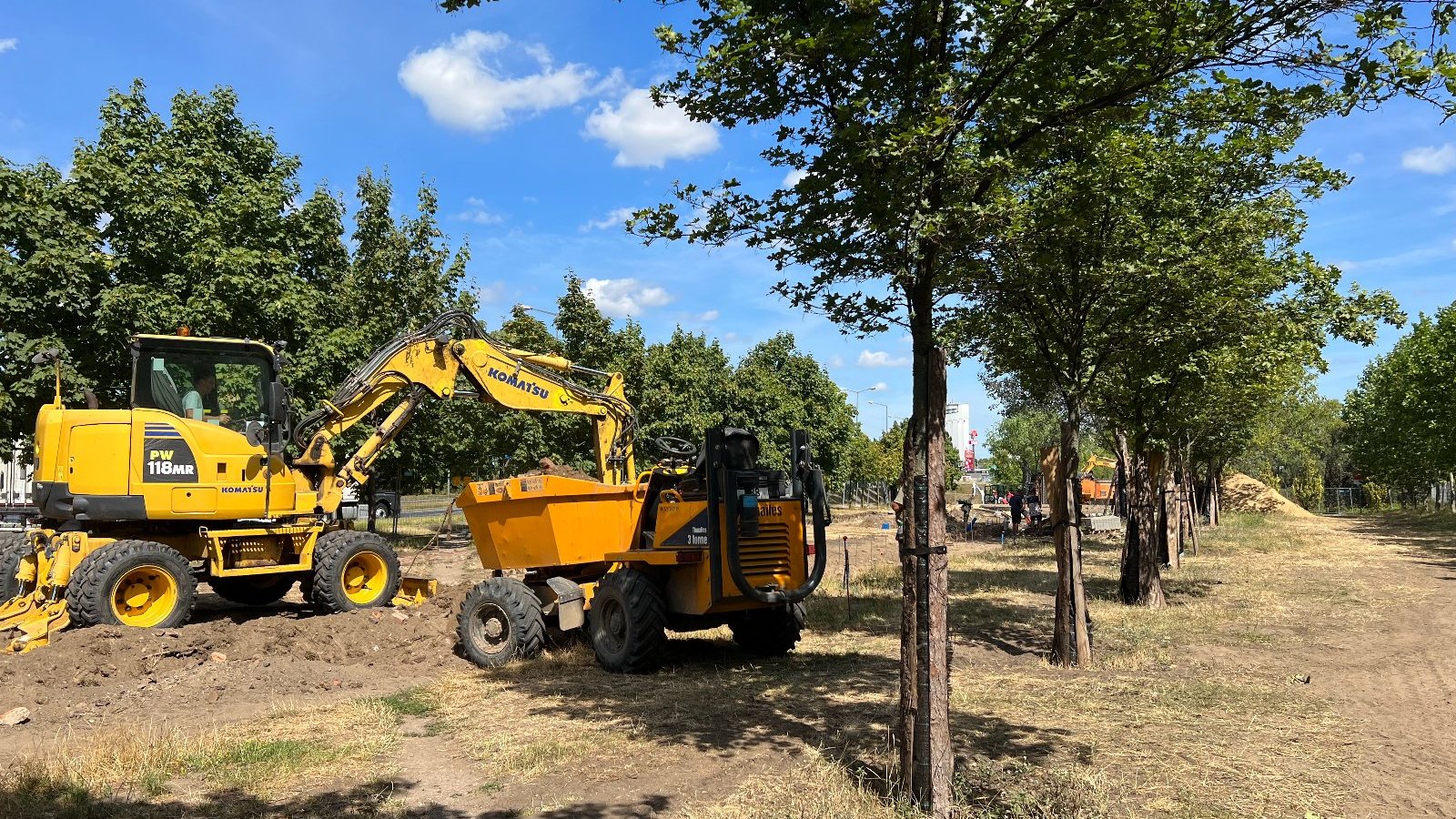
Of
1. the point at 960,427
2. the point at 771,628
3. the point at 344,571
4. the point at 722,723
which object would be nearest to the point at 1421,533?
the point at 771,628

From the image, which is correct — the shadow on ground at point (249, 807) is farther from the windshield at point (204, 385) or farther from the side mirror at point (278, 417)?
the windshield at point (204, 385)

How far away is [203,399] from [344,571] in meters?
3.05

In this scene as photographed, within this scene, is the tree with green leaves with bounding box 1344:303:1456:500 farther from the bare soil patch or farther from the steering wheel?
the steering wheel

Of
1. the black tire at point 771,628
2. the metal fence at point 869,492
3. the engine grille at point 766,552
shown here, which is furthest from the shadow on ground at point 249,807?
the metal fence at point 869,492

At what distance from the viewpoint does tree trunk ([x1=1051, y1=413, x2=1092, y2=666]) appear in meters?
10.2

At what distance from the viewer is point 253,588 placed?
570 inches

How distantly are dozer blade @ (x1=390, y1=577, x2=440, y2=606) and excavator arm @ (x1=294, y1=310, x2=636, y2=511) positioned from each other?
163 cm

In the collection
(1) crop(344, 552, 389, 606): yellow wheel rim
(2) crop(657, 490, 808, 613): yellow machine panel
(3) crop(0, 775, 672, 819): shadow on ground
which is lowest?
(3) crop(0, 775, 672, 819): shadow on ground

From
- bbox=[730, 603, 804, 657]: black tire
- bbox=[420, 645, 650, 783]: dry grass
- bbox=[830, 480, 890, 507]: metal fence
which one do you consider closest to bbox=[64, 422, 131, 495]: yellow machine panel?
bbox=[420, 645, 650, 783]: dry grass

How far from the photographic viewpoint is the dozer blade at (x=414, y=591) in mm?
13656

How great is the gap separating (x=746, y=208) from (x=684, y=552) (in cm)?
455

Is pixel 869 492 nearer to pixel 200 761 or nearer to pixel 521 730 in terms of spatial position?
pixel 521 730

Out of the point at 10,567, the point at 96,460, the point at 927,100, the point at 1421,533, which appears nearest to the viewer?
the point at 927,100

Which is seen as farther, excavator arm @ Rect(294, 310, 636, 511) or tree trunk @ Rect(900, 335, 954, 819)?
excavator arm @ Rect(294, 310, 636, 511)
